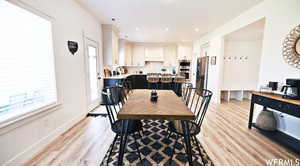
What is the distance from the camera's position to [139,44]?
7.48 m

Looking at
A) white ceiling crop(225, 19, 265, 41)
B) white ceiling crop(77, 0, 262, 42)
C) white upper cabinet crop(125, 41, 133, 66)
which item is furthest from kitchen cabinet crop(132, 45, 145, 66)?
white ceiling crop(225, 19, 265, 41)

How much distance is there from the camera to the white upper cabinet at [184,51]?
A: 7.19 meters

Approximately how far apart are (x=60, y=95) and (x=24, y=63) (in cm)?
79

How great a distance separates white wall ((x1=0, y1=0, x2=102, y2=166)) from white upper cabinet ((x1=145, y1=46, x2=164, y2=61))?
164 inches

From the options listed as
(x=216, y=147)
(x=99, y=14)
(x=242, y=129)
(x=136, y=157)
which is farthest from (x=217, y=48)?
(x=136, y=157)

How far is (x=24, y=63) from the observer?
1.72m

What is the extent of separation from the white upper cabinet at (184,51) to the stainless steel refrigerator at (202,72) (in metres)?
1.46

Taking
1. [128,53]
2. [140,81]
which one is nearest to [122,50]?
[128,53]

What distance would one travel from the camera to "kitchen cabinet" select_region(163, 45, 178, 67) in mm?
7598

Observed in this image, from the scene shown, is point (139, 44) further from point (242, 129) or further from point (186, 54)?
point (242, 129)

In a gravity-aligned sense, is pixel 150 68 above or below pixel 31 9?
below

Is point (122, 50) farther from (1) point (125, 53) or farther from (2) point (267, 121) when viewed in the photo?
(2) point (267, 121)

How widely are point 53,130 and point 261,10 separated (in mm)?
4821

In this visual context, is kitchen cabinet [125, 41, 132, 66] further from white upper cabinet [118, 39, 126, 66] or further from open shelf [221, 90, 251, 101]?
open shelf [221, 90, 251, 101]
